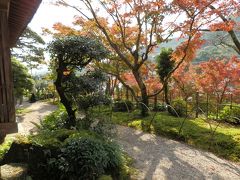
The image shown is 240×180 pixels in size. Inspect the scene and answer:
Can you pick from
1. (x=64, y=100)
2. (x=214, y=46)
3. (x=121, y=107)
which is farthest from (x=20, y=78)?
(x=214, y=46)

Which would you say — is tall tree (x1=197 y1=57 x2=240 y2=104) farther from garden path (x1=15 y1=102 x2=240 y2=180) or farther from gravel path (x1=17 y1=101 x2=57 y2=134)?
gravel path (x1=17 y1=101 x2=57 y2=134)

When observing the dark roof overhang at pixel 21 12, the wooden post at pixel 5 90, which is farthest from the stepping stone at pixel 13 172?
the dark roof overhang at pixel 21 12

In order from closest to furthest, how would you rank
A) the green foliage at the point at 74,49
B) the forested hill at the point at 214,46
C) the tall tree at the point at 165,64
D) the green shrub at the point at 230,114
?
the green foliage at the point at 74,49 → the green shrub at the point at 230,114 → the tall tree at the point at 165,64 → the forested hill at the point at 214,46

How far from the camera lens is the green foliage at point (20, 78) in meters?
17.7

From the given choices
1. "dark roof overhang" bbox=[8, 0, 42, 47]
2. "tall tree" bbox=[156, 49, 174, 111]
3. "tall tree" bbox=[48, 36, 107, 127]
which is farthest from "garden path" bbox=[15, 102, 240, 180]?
"tall tree" bbox=[156, 49, 174, 111]

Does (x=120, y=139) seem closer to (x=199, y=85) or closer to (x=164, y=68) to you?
(x=164, y=68)

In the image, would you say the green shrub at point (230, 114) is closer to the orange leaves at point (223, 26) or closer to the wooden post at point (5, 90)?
the orange leaves at point (223, 26)

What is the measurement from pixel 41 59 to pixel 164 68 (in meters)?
11.1

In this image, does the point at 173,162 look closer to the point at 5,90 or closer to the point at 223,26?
the point at 5,90

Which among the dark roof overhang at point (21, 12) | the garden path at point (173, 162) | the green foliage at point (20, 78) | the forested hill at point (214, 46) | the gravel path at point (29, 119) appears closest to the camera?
the dark roof overhang at point (21, 12)

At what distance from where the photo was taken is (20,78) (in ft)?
59.0

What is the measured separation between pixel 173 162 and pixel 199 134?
8.12ft

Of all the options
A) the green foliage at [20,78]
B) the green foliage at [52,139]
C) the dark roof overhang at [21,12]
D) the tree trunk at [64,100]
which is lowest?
the green foliage at [52,139]

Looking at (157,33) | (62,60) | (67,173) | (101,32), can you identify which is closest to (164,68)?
(157,33)
